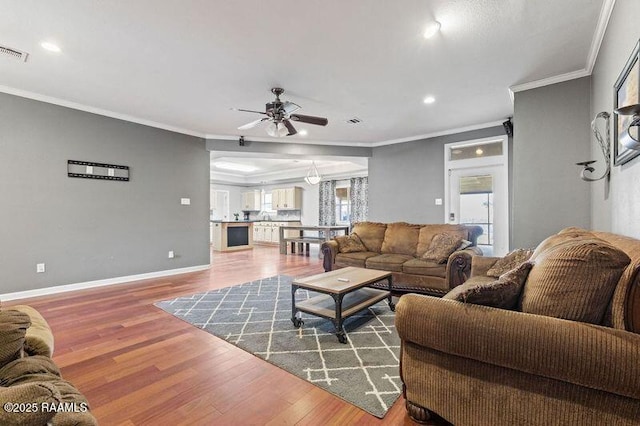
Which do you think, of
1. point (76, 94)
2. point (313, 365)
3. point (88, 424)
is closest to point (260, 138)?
point (76, 94)

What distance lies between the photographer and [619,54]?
2.13 metres

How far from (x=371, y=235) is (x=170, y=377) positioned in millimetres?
3538

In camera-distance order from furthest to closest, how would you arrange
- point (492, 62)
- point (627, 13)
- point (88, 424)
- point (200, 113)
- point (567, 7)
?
point (200, 113) → point (492, 62) → point (567, 7) → point (627, 13) → point (88, 424)

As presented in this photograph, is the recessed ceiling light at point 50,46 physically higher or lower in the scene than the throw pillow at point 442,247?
higher

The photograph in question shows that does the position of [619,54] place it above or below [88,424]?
above

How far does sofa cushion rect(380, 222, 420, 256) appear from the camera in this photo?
173 inches

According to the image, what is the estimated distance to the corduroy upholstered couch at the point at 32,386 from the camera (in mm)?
642

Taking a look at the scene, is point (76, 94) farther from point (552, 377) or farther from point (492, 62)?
point (552, 377)

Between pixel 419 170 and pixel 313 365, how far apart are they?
484cm

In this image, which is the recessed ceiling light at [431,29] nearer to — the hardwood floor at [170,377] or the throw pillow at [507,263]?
the throw pillow at [507,263]

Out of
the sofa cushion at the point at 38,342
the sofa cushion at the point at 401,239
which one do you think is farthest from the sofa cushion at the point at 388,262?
the sofa cushion at the point at 38,342

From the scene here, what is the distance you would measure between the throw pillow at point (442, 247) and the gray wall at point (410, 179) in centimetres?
186

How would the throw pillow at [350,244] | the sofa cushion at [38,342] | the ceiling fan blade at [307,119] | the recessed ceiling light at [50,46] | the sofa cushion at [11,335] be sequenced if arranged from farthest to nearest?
the throw pillow at [350,244] → the ceiling fan blade at [307,119] → the recessed ceiling light at [50,46] → the sofa cushion at [38,342] → the sofa cushion at [11,335]

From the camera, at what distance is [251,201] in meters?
12.0
